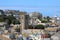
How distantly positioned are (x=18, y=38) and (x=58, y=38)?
2.13 metres

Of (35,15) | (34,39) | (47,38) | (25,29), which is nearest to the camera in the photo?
(47,38)

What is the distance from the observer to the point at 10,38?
1702 cm

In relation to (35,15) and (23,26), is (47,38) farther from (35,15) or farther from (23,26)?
(35,15)

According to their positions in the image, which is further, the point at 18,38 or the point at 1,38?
the point at 1,38

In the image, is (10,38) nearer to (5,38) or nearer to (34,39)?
(5,38)

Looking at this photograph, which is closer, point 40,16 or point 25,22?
point 25,22

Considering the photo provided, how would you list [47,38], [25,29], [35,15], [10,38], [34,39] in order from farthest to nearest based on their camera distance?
[35,15] < [25,29] < [34,39] < [10,38] < [47,38]

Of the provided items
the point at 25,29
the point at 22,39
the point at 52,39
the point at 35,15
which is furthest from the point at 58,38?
the point at 35,15

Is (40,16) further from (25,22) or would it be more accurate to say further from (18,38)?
(18,38)

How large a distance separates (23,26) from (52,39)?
11.2 m

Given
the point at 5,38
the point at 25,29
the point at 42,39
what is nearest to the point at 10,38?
the point at 5,38

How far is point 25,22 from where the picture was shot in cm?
2831

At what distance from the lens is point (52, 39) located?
16.9m

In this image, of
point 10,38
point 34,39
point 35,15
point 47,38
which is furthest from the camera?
point 35,15
